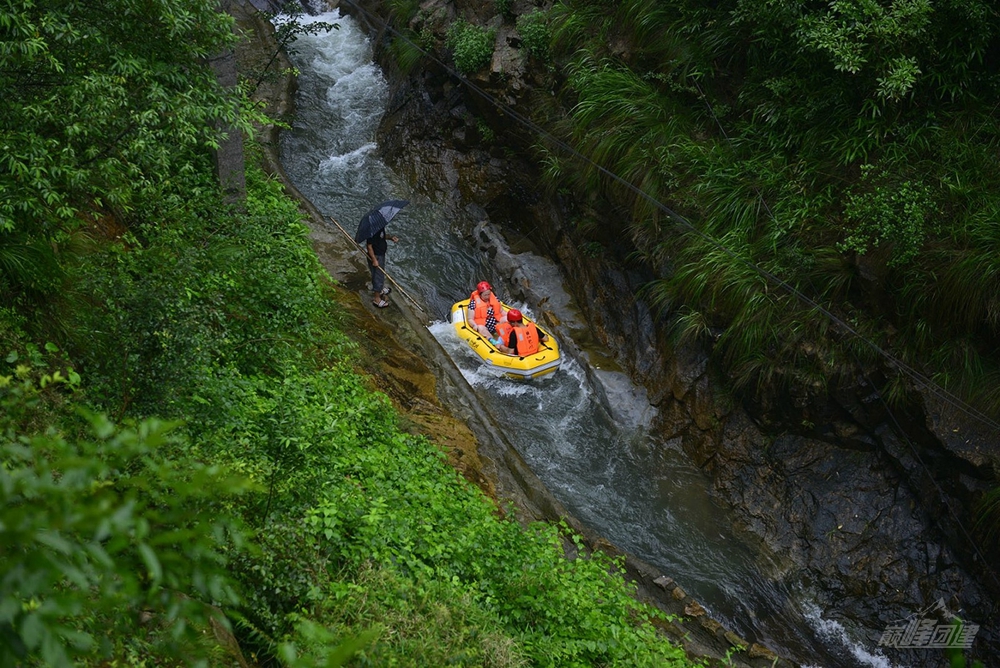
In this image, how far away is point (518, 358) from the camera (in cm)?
1184

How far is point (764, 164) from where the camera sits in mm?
10297

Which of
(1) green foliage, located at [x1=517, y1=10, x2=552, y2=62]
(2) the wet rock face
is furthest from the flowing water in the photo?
(1) green foliage, located at [x1=517, y1=10, x2=552, y2=62]

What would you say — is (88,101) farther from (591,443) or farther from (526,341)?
(591,443)

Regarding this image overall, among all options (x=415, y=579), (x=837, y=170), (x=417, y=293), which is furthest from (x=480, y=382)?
(x=415, y=579)

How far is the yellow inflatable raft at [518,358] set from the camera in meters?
11.8

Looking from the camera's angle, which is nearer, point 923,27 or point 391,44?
point 923,27

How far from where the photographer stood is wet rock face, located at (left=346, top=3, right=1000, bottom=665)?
855 centimetres

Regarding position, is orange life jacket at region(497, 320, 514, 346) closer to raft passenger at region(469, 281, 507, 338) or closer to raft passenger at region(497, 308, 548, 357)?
raft passenger at region(497, 308, 548, 357)

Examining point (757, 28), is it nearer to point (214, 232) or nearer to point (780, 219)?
point (780, 219)

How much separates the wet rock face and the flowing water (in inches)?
13.8

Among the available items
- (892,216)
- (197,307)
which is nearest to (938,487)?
(892,216)

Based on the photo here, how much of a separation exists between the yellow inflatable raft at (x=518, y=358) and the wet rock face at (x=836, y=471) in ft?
3.51

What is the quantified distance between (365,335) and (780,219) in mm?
5683
